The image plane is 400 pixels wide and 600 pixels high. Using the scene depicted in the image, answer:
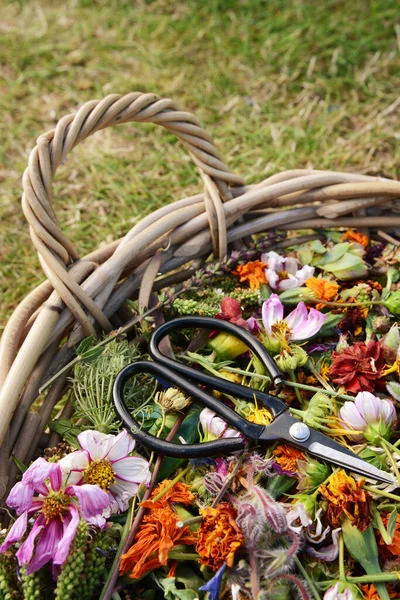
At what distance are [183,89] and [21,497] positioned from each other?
1.78 m

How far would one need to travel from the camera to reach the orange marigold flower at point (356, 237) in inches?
54.2

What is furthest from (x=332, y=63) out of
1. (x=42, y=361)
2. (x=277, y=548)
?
(x=277, y=548)

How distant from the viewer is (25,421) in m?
1.10

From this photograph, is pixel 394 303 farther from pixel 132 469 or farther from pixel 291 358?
pixel 132 469

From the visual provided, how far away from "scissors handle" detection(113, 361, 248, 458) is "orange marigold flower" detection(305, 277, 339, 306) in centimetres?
32

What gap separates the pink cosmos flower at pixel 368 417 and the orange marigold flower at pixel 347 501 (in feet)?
0.30

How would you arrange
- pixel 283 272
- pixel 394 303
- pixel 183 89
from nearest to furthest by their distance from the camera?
pixel 394 303 < pixel 283 272 < pixel 183 89

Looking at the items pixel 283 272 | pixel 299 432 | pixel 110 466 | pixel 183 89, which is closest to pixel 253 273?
pixel 283 272

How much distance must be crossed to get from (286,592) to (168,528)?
0.18 meters

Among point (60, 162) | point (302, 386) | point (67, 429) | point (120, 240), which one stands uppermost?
point (60, 162)

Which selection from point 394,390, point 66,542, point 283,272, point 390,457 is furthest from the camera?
point 283,272

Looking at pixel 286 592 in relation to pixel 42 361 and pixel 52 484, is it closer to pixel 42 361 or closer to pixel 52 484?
pixel 52 484

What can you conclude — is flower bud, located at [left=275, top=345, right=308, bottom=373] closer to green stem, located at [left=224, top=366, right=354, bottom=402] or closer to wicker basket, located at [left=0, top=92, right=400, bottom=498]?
green stem, located at [left=224, top=366, right=354, bottom=402]

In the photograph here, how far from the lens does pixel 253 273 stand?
1.30 m
